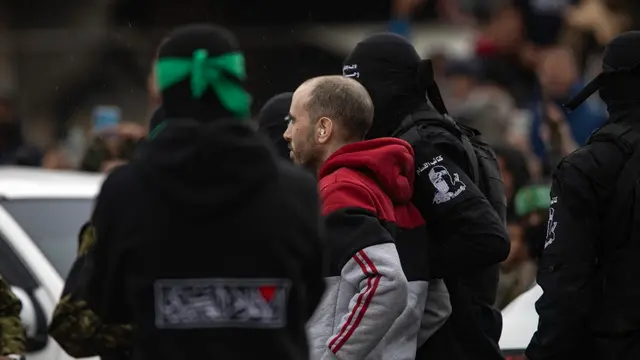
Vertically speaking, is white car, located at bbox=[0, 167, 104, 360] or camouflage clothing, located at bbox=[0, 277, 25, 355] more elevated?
camouflage clothing, located at bbox=[0, 277, 25, 355]

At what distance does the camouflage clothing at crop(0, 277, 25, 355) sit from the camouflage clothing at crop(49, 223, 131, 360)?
13 cm

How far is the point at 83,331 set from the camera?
5.58m

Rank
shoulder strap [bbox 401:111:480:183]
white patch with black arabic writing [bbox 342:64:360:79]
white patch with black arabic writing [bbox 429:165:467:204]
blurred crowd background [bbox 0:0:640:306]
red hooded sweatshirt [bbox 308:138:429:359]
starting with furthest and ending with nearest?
blurred crowd background [bbox 0:0:640:306]
white patch with black arabic writing [bbox 342:64:360:79]
shoulder strap [bbox 401:111:480:183]
white patch with black arabic writing [bbox 429:165:467:204]
red hooded sweatshirt [bbox 308:138:429:359]

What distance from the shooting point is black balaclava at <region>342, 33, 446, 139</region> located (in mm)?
5719

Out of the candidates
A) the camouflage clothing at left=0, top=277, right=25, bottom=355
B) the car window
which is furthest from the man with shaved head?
the car window

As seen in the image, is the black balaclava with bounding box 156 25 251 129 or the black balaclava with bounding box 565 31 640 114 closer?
the black balaclava with bounding box 156 25 251 129

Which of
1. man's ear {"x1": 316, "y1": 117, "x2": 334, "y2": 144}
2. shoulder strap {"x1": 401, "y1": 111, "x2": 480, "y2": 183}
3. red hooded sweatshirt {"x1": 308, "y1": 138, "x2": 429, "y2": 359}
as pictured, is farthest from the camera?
shoulder strap {"x1": 401, "y1": 111, "x2": 480, "y2": 183}

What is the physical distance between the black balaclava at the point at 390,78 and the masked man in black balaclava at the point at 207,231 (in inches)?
73.0

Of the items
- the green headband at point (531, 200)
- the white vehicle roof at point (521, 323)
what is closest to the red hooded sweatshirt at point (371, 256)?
the white vehicle roof at point (521, 323)

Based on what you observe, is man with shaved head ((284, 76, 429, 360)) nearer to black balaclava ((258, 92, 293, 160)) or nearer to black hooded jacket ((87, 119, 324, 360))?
black hooded jacket ((87, 119, 324, 360))

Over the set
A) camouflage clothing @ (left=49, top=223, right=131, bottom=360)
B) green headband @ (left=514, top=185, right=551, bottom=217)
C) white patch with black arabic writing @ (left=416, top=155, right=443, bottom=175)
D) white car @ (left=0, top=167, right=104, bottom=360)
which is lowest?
green headband @ (left=514, top=185, right=551, bottom=217)

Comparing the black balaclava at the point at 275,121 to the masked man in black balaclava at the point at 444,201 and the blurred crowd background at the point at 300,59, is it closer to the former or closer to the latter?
the masked man in black balaclava at the point at 444,201

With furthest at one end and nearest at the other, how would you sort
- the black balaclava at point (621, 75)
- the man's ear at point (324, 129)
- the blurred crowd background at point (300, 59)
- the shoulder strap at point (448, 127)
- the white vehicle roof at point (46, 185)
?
the blurred crowd background at point (300, 59), the white vehicle roof at point (46, 185), the shoulder strap at point (448, 127), the black balaclava at point (621, 75), the man's ear at point (324, 129)

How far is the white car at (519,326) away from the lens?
260 inches
